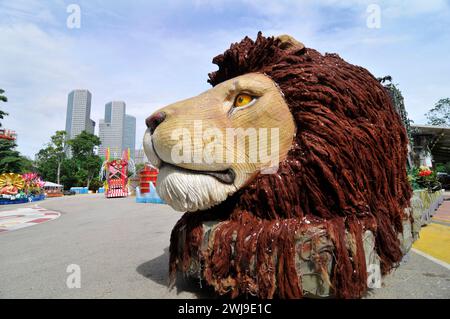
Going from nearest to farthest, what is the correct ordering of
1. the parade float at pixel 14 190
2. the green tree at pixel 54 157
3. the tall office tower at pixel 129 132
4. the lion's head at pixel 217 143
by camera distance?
the lion's head at pixel 217 143 < the parade float at pixel 14 190 < the green tree at pixel 54 157 < the tall office tower at pixel 129 132

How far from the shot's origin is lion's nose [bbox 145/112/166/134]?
2141 millimetres

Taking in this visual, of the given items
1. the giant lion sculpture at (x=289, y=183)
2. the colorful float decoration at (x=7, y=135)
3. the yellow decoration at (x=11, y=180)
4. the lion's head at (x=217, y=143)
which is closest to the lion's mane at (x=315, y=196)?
the giant lion sculpture at (x=289, y=183)

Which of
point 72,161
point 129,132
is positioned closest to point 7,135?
point 72,161

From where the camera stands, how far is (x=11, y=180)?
61.1ft

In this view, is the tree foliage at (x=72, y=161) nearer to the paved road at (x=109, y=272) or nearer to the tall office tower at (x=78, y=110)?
the tall office tower at (x=78, y=110)

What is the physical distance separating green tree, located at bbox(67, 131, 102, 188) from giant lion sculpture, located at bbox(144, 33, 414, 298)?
4629 cm

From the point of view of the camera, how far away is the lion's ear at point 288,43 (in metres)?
2.37

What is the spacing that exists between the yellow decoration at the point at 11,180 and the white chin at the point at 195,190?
2176 cm

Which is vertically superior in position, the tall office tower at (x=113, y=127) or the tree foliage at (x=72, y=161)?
the tall office tower at (x=113, y=127)

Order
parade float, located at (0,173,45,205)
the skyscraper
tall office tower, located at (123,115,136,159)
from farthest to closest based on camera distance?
1. tall office tower, located at (123,115,136,159)
2. the skyscraper
3. parade float, located at (0,173,45,205)

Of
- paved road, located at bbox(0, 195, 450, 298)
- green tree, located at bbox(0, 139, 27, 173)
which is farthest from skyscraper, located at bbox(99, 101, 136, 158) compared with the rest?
paved road, located at bbox(0, 195, 450, 298)

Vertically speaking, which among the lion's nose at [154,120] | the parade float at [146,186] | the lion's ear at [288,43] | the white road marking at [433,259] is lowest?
the white road marking at [433,259]

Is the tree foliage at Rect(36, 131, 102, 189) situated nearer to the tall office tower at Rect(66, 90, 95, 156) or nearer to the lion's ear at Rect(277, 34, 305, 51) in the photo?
the tall office tower at Rect(66, 90, 95, 156)

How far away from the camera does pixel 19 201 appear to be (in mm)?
19031
